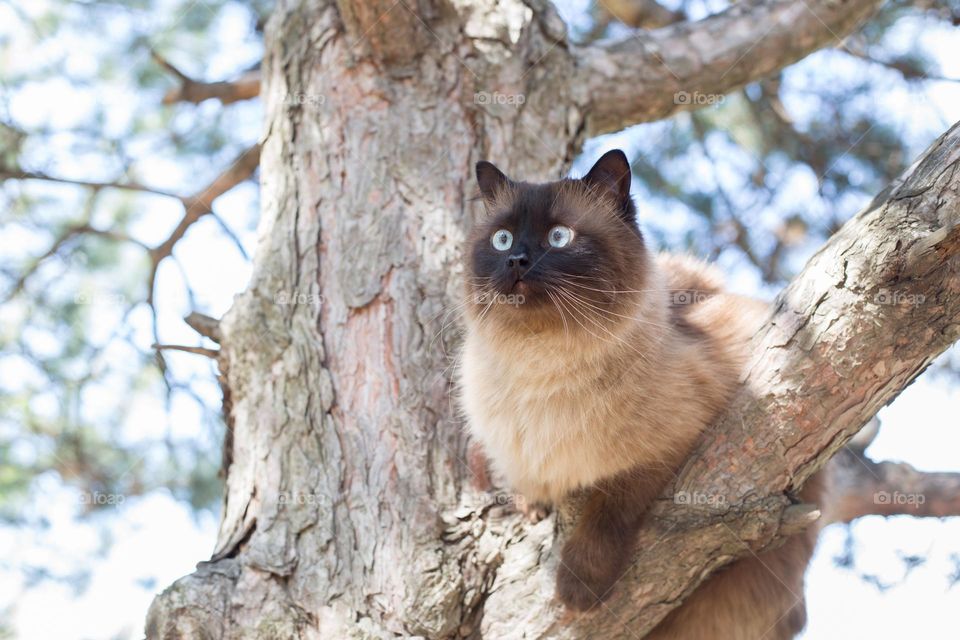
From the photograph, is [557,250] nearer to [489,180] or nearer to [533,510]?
[489,180]

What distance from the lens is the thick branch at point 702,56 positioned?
13.4 ft

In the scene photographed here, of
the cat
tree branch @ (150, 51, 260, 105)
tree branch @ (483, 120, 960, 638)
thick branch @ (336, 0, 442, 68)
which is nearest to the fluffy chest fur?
the cat

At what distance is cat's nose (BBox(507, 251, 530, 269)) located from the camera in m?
2.87

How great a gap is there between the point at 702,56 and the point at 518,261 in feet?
6.67

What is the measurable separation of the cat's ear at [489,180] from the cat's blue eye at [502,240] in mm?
188

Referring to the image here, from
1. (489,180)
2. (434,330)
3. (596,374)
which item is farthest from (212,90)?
(596,374)

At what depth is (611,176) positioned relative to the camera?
126 inches

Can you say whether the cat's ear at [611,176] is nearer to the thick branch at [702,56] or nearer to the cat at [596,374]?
the cat at [596,374]

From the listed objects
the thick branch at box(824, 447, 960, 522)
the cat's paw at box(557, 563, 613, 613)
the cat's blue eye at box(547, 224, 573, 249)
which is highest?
the cat's blue eye at box(547, 224, 573, 249)

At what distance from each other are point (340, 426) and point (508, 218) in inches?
39.0

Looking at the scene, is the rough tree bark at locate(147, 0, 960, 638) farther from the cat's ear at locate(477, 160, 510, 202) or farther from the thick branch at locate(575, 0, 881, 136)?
the cat's ear at locate(477, 160, 510, 202)

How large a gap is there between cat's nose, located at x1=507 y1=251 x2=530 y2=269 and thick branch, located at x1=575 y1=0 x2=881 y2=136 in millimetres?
1396

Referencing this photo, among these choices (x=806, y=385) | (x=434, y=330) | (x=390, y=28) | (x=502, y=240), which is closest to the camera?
(x=806, y=385)

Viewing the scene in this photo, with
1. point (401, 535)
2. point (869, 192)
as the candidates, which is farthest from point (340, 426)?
point (869, 192)
